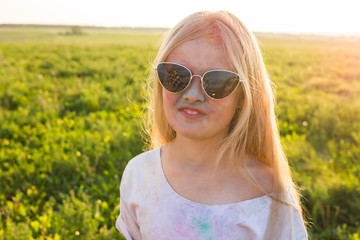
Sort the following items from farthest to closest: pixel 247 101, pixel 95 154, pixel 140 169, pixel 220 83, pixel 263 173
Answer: pixel 95 154, pixel 140 169, pixel 263 173, pixel 247 101, pixel 220 83

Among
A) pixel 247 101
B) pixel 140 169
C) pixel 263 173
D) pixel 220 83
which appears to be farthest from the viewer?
pixel 140 169

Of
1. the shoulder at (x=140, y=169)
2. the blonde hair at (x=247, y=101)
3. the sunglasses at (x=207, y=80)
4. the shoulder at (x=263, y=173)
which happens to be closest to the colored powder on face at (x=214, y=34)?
the blonde hair at (x=247, y=101)

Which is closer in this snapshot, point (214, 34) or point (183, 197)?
point (214, 34)

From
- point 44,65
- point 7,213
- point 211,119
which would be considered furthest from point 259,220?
point 44,65

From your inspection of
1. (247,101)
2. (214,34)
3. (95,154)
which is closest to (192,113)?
(247,101)

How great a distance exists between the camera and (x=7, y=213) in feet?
11.0

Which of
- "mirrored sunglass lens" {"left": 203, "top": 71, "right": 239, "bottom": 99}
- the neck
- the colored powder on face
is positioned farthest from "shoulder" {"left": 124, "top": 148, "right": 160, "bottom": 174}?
the colored powder on face

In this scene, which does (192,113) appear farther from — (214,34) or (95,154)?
(95,154)

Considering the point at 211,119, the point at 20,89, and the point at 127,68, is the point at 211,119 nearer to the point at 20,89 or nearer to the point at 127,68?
the point at 20,89

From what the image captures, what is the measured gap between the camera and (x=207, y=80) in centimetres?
146

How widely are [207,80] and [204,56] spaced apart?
0.11 m

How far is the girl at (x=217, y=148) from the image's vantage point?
150cm

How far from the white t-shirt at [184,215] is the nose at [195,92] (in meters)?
0.49

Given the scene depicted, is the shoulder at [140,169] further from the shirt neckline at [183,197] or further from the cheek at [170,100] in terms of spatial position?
the cheek at [170,100]
